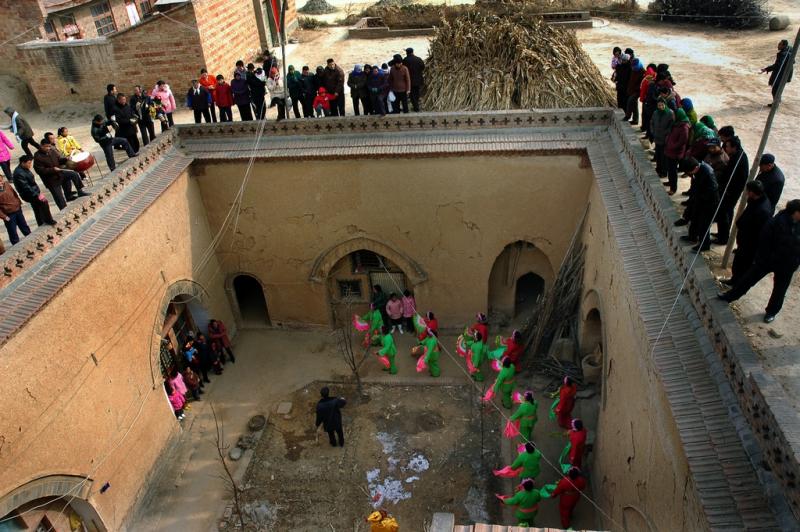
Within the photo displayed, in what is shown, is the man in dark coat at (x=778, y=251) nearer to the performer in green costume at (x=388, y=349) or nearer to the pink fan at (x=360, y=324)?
the performer in green costume at (x=388, y=349)

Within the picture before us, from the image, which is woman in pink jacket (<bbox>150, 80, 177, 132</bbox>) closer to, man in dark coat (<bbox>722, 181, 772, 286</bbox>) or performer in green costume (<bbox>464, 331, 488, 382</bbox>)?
performer in green costume (<bbox>464, 331, 488, 382</bbox>)

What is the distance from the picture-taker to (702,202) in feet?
20.8

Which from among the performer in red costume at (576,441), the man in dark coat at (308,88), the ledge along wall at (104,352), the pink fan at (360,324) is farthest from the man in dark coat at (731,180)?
the ledge along wall at (104,352)

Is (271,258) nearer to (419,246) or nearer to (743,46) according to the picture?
(419,246)

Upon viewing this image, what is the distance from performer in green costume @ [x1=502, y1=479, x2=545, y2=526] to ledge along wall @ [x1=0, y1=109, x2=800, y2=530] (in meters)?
0.92

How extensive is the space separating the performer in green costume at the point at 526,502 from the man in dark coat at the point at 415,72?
296 inches

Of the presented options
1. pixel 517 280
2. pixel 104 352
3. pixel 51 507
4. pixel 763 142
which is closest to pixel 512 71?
pixel 517 280

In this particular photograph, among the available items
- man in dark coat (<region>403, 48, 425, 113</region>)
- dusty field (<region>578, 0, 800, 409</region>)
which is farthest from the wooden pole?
man in dark coat (<region>403, 48, 425, 113</region>)

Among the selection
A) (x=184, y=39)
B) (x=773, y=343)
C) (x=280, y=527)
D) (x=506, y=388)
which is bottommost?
(x=280, y=527)

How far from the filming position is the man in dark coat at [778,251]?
536cm

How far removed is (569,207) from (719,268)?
14.1 feet

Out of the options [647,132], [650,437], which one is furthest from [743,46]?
[650,437]

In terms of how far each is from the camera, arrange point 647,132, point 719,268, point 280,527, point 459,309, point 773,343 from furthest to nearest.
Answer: point 459,309 < point 647,132 < point 280,527 < point 719,268 < point 773,343

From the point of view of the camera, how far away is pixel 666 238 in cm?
692
